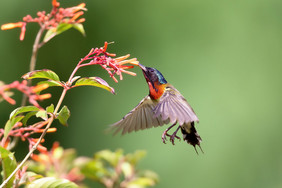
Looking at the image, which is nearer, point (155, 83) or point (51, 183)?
point (51, 183)

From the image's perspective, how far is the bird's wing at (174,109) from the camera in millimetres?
1752

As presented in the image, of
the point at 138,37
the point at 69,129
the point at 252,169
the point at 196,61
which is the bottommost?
the point at 252,169

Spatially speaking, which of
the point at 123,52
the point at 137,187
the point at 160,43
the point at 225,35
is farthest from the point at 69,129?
the point at 137,187

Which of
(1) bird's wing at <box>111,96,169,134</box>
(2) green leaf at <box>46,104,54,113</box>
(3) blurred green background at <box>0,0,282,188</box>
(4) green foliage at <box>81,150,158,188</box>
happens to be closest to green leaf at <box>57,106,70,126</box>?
(2) green leaf at <box>46,104,54,113</box>

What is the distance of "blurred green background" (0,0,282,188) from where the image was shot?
12.4 feet

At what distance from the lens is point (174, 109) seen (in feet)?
6.03

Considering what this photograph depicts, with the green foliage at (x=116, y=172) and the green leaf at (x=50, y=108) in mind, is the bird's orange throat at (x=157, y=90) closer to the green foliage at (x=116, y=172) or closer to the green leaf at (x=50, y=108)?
the green foliage at (x=116, y=172)

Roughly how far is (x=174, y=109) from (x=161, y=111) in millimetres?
83

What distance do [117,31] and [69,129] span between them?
1.01 meters

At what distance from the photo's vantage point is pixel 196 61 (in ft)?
13.0

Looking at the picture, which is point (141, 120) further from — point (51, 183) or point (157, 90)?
point (51, 183)

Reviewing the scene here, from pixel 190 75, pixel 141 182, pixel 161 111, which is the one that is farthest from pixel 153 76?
pixel 190 75

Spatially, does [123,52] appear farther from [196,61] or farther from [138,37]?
A: [196,61]

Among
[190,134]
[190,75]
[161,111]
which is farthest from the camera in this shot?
[190,75]
